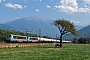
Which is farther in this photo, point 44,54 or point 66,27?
point 66,27

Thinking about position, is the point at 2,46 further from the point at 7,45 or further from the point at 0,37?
the point at 0,37

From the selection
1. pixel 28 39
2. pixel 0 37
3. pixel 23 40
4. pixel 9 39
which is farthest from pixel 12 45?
Result: pixel 0 37

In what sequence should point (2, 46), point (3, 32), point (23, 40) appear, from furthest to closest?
point (3, 32), point (23, 40), point (2, 46)

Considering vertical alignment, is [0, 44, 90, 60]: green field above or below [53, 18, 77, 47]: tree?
below

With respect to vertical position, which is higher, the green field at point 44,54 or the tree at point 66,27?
the tree at point 66,27

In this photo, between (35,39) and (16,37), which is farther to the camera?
(35,39)

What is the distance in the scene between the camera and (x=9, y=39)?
9300 centimetres

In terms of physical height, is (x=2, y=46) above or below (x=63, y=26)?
below

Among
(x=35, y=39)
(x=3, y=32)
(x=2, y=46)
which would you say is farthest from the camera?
(x=3, y=32)

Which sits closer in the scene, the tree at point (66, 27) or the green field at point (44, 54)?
the green field at point (44, 54)

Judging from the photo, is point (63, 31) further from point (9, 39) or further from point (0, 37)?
point (0, 37)

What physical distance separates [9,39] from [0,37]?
28476 millimetres

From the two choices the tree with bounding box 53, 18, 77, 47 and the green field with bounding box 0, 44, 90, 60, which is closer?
the green field with bounding box 0, 44, 90, 60

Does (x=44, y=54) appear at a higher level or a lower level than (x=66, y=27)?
lower
